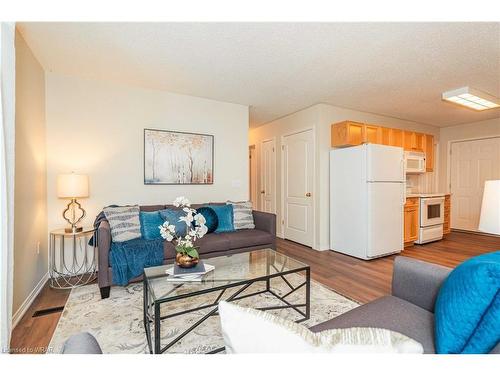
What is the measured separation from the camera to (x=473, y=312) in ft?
2.84

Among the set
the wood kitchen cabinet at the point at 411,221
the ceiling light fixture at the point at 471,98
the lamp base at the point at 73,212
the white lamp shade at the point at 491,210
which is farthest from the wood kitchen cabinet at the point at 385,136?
the lamp base at the point at 73,212

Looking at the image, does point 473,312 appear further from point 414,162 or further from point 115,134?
point 414,162

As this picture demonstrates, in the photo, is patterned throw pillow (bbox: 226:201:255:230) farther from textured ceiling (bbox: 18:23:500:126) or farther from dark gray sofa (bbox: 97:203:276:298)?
textured ceiling (bbox: 18:23:500:126)

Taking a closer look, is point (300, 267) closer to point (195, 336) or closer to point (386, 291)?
point (195, 336)

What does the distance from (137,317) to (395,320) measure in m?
1.86

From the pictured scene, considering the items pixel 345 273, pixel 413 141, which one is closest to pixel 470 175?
pixel 413 141

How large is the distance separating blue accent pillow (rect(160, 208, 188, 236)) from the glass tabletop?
799 millimetres

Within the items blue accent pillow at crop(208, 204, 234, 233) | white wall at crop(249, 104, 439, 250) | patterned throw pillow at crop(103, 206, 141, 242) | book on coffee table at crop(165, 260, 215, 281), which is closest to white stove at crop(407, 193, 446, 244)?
white wall at crop(249, 104, 439, 250)

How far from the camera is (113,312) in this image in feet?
6.80

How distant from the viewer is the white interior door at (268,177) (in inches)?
204

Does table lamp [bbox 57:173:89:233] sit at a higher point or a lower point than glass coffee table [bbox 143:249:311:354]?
higher

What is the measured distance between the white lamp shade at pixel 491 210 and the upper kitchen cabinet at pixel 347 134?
275 centimetres

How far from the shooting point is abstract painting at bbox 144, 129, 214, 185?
11.1ft

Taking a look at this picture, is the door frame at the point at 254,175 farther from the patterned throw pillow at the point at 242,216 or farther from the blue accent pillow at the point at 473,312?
the blue accent pillow at the point at 473,312
